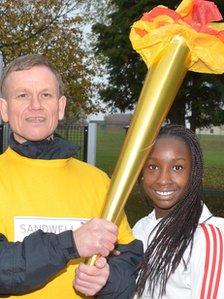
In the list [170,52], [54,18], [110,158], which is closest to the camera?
[170,52]

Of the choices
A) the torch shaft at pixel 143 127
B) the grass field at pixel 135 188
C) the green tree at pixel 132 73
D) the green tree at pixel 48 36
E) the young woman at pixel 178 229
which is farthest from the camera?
the green tree at pixel 48 36

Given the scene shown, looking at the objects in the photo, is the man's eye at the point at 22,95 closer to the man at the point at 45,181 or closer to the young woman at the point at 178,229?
the man at the point at 45,181

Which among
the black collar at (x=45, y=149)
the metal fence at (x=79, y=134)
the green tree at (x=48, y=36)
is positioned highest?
the green tree at (x=48, y=36)

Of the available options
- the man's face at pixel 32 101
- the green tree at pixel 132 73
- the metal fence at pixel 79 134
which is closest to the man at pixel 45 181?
the man's face at pixel 32 101

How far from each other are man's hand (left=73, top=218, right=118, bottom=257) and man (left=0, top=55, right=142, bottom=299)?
0.16 m

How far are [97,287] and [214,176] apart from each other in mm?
23658

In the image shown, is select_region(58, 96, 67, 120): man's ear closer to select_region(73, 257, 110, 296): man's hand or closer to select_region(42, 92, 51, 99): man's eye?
select_region(42, 92, 51, 99): man's eye

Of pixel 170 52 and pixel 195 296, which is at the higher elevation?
pixel 170 52

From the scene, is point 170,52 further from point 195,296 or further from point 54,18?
point 54,18

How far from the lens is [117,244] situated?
228 cm

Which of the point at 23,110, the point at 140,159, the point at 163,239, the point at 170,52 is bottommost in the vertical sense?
the point at 163,239

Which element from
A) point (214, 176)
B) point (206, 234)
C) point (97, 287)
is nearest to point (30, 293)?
point (97, 287)

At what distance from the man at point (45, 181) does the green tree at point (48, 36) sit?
61.6 feet

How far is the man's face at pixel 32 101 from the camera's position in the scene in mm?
2287
